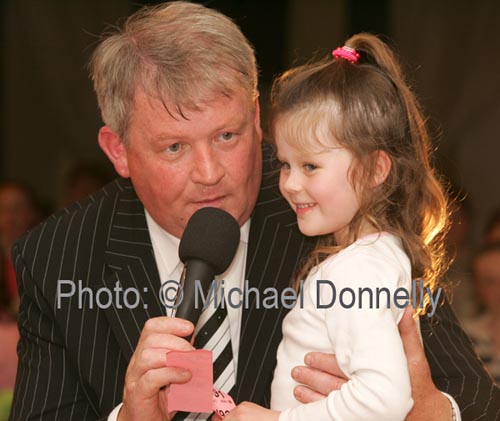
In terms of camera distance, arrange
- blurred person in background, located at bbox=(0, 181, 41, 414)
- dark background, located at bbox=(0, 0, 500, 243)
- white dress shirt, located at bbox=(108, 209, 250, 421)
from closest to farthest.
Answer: white dress shirt, located at bbox=(108, 209, 250, 421)
blurred person in background, located at bbox=(0, 181, 41, 414)
dark background, located at bbox=(0, 0, 500, 243)

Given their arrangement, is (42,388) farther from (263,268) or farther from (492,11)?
(492,11)

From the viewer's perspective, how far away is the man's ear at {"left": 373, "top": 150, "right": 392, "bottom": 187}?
237cm

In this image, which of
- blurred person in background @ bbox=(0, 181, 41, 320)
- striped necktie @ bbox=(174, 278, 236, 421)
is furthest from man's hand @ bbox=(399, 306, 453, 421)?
blurred person in background @ bbox=(0, 181, 41, 320)

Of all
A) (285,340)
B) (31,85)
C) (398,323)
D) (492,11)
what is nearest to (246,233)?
(285,340)

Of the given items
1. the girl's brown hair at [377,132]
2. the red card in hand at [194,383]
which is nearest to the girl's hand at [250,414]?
the red card in hand at [194,383]

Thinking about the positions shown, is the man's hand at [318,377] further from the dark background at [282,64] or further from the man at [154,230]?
the dark background at [282,64]

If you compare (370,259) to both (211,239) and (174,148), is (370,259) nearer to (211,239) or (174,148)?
(211,239)

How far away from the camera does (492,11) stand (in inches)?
298

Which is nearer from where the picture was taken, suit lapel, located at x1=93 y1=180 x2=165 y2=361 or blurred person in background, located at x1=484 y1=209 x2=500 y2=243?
suit lapel, located at x1=93 y1=180 x2=165 y2=361

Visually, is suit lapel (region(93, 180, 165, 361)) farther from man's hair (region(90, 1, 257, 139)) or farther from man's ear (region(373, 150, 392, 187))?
man's ear (region(373, 150, 392, 187))

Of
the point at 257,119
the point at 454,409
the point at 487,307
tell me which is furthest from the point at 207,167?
the point at 487,307

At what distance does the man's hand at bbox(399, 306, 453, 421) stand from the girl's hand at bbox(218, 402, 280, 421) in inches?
13.5

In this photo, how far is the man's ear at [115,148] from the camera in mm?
2844

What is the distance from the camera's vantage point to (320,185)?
2320mm
